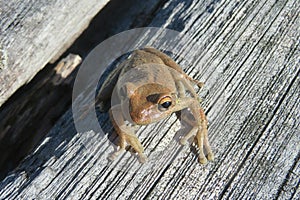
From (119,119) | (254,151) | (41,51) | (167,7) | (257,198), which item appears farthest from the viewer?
(167,7)

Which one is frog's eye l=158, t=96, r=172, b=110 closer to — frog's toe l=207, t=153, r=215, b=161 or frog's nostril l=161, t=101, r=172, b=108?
frog's nostril l=161, t=101, r=172, b=108

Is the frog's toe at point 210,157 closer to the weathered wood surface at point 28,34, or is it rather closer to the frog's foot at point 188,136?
the frog's foot at point 188,136

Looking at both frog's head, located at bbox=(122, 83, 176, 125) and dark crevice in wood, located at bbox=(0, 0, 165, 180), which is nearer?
frog's head, located at bbox=(122, 83, 176, 125)

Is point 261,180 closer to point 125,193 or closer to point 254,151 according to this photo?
point 254,151

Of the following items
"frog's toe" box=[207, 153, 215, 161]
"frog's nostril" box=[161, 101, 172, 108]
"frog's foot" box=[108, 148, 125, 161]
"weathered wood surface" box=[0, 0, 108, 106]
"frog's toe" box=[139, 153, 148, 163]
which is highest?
"weathered wood surface" box=[0, 0, 108, 106]

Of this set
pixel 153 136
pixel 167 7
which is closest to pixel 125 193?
pixel 153 136

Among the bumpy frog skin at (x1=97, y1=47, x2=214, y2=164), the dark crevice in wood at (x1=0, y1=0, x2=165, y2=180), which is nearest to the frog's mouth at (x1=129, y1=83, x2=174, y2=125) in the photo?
the bumpy frog skin at (x1=97, y1=47, x2=214, y2=164)

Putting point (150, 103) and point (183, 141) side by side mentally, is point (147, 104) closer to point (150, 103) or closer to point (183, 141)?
point (150, 103)

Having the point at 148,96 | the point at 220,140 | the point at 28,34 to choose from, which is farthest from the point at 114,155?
the point at 28,34
